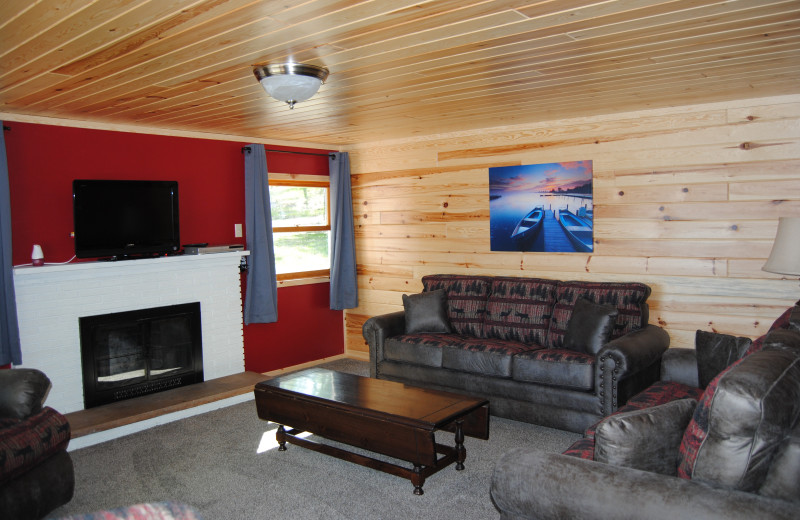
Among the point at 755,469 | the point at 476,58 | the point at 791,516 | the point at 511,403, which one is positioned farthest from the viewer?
the point at 511,403

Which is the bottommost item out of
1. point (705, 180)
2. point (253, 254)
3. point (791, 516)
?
point (791, 516)

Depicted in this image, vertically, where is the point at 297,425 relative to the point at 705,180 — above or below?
below

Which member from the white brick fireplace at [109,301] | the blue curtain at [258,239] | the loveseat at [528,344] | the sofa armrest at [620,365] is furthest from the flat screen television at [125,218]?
the sofa armrest at [620,365]

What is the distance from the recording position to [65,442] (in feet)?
10.4

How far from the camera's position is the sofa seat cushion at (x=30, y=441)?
Result: 2.74 metres

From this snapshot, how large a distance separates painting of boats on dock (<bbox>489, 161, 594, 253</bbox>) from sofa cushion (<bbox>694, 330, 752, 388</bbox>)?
1.68 m

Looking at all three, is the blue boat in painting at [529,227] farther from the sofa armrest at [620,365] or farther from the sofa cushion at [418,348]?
the sofa armrest at [620,365]

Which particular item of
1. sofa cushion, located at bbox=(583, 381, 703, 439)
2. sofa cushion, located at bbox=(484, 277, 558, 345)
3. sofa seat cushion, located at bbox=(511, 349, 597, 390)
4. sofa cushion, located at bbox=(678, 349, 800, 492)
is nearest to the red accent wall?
sofa cushion, located at bbox=(484, 277, 558, 345)

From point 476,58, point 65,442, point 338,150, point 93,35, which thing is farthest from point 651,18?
point 338,150

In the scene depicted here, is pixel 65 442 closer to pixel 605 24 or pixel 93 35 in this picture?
pixel 93 35

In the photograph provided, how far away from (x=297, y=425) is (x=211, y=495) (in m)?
0.64

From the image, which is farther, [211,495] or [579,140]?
[579,140]

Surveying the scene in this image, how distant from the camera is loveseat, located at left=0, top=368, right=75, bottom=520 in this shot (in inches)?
108

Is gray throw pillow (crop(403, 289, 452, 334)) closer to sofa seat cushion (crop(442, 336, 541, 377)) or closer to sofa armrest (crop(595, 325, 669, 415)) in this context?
sofa seat cushion (crop(442, 336, 541, 377))
